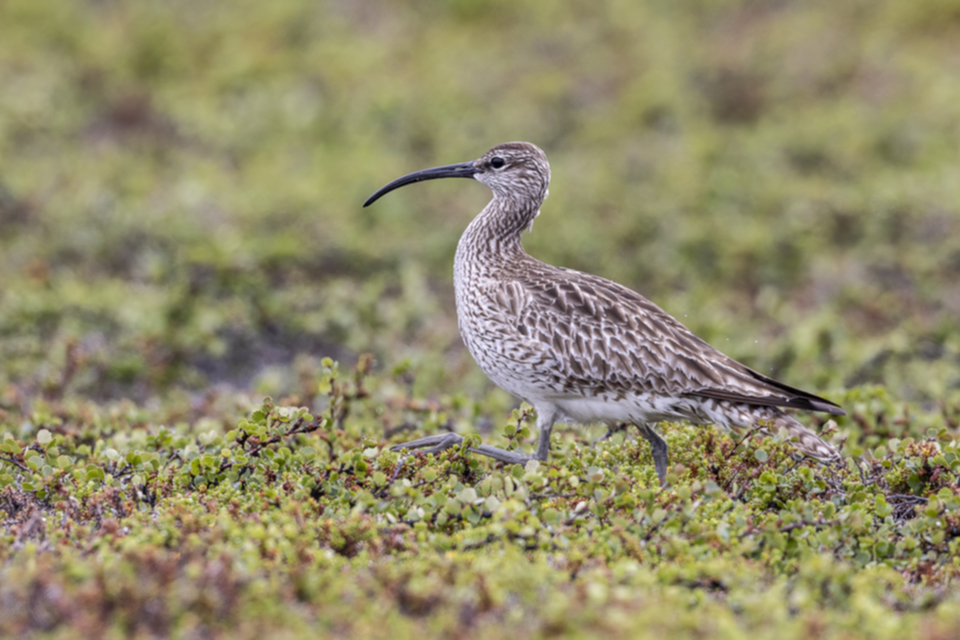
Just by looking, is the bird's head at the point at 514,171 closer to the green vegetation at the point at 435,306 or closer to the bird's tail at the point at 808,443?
the green vegetation at the point at 435,306

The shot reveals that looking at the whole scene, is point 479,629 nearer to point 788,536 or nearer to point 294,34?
point 788,536

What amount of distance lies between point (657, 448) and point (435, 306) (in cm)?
467

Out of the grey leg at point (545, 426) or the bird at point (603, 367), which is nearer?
the bird at point (603, 367)

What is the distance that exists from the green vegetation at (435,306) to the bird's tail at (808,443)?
0.11 metres

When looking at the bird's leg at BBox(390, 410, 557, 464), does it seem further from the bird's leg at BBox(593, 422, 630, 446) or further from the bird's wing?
the bird's leg at BBox(593, 422, 630, 446)

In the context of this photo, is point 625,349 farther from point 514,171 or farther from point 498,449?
point 514,171

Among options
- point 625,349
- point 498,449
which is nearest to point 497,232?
point 625,349

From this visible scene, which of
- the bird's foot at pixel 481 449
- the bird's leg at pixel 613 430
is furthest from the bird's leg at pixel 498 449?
the bird's leg at pixel 613 430

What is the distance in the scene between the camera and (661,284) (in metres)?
11.6

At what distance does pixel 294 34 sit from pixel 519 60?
3.82 m

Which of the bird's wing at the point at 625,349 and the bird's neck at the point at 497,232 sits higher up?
the bird's neck at the point at 497,232

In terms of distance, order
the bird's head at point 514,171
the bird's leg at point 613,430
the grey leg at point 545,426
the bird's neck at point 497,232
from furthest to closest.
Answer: the bird's head at point 514,171 → the bird's neck at point 497,232 → the bird's leg at point 613,430 → the grey leg at point 545,426

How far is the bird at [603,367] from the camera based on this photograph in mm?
6148

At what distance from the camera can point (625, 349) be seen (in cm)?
630
